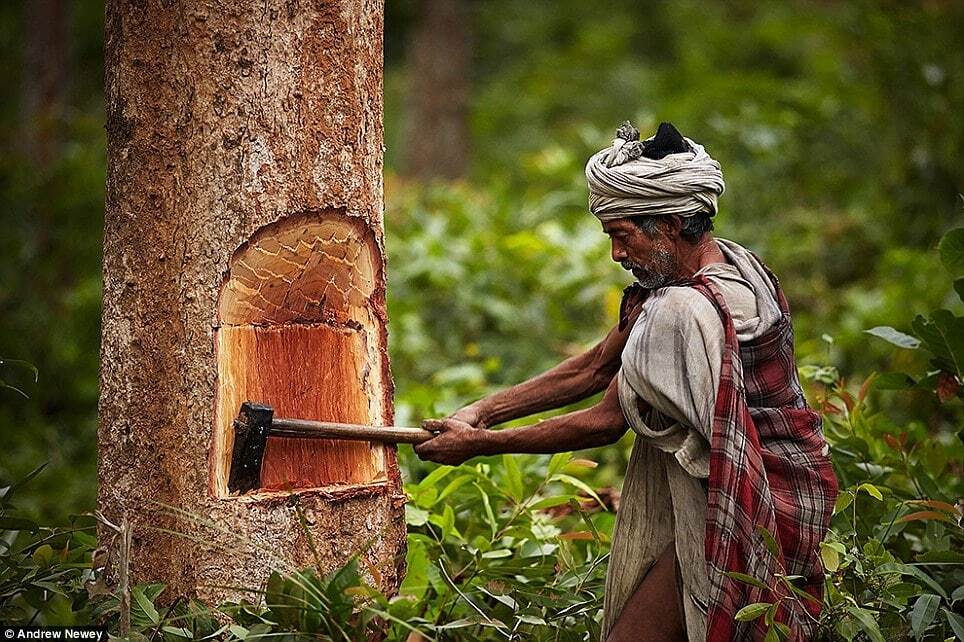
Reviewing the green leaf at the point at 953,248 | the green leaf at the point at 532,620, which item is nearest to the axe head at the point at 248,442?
the green leaf at the point at 532,620

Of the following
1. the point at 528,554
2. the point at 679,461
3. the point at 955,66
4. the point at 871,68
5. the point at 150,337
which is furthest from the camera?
the point at 871,68

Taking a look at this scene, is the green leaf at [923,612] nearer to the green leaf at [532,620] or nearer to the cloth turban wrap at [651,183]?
the green leaf at [532,620]

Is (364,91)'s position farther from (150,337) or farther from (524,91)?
Answer: (524,91)

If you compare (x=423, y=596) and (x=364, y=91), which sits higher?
(x=364, y=91)

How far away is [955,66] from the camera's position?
7398 mm

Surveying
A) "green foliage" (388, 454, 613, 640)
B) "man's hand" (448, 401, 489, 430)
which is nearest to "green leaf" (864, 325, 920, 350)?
"green foliage" (388, 454, 613, 640)

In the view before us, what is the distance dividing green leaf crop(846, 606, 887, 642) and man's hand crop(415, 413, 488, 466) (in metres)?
1.00

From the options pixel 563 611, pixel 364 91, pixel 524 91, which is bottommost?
pixel 563 611

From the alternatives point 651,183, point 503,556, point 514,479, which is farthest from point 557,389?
point 651,183

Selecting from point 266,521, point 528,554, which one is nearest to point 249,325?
point 266,521

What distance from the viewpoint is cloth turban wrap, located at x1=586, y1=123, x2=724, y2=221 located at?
265 centimetres

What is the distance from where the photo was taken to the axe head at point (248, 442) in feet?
8.91

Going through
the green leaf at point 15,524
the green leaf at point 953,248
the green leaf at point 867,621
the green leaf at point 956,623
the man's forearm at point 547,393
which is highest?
the green leaf at point 953,248

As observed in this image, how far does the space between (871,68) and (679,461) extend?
6.36 metres
